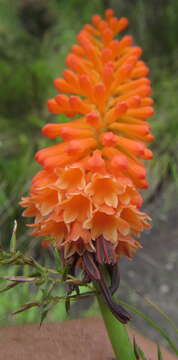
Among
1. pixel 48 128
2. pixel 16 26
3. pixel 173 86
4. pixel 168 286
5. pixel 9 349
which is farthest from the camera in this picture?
pixel 16 26

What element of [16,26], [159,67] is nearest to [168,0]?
[159,67]

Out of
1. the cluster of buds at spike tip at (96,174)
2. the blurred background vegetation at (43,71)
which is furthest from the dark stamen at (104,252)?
the blurred background vegetation at (43,71)

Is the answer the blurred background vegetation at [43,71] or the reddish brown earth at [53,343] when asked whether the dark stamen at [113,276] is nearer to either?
the reddish brown earth at [53,343]

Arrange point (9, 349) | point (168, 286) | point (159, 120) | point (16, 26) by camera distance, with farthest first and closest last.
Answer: point (16, 26), point (159, 120), point (168, 286), point (9, 349)

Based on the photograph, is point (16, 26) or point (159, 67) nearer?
point (159, 67)

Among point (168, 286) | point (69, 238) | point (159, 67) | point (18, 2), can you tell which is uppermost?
point (18, 2)

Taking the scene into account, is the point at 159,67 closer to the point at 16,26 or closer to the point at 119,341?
the point at 16,26

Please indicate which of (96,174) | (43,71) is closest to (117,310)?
(96,174)

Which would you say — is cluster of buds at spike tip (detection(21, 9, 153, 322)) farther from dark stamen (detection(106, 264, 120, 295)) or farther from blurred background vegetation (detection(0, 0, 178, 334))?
blurred background vegetation (detection(0, 0, 178, 334))
